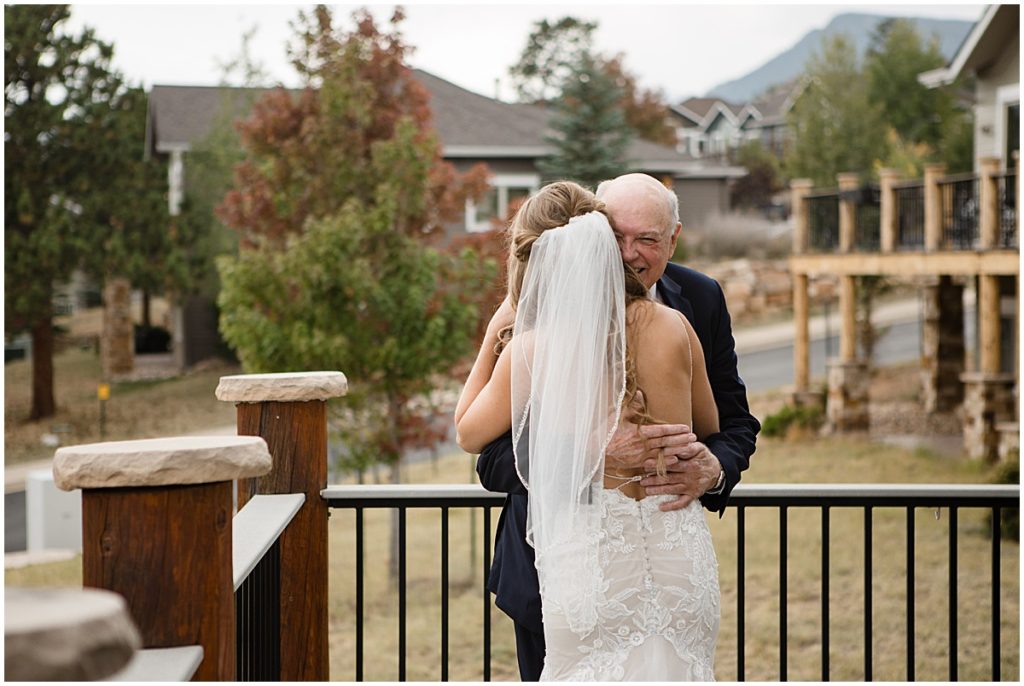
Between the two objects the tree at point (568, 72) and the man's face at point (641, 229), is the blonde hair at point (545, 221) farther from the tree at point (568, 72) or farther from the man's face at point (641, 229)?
the tree at point (568, 72)

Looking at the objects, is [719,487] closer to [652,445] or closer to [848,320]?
[652,445]

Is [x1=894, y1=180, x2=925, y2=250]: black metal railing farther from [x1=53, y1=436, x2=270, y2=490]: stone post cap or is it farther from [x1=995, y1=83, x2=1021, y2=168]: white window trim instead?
[x1=53, y1=436, x2=270, y2=490]: stone post cap

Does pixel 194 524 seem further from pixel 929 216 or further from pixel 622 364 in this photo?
pixel 929 216

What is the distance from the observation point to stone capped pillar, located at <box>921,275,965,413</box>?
64.0ft

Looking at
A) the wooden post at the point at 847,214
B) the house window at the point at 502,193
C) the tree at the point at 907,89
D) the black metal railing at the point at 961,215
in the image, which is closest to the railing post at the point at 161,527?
the black metal railing at the point at 961,215

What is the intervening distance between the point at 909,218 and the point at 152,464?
17.8m

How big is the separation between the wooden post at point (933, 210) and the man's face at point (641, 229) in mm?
13990

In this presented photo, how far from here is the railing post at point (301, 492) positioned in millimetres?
3344

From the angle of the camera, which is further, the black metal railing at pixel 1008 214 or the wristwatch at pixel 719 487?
the black metal railing at pixel 1008 214

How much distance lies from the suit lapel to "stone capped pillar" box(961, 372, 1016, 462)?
511 inches

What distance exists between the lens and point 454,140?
25.4 meters

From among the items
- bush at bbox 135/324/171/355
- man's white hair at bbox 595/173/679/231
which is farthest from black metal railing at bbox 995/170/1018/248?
bush at bbox 135/324/171/355

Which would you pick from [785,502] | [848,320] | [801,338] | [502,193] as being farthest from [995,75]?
[785,502]

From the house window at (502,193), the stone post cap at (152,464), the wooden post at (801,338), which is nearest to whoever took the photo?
the stone post cap at (152,464)
